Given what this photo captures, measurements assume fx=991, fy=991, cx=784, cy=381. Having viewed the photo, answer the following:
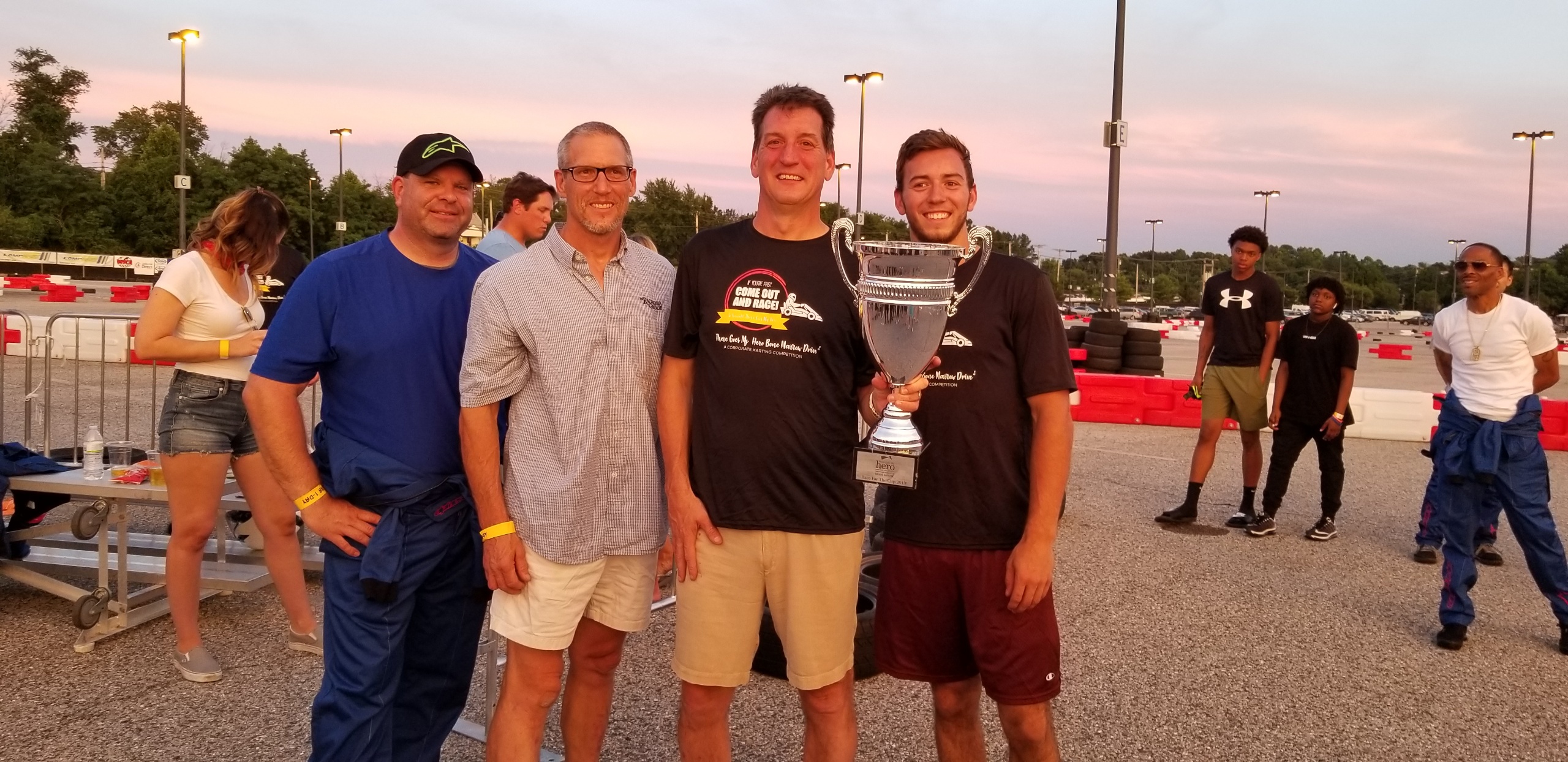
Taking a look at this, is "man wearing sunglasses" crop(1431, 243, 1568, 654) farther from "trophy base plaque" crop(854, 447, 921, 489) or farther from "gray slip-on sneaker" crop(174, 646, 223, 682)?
"gray slip-on sneaker" crop(174, 646, 223, 682)

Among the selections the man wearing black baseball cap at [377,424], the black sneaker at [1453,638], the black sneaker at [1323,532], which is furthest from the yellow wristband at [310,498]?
the black sneaker at [1323,532]

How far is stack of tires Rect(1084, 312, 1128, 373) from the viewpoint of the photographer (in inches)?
599

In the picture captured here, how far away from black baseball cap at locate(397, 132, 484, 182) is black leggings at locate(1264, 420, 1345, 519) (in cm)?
650

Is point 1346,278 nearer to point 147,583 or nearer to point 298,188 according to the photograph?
point 298,188

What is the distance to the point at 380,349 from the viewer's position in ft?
9.12

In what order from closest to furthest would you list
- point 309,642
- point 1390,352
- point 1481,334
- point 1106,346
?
point 309,642, point 1481,334, point 1106,346, point 1390,352

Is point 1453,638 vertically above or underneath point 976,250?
underneath

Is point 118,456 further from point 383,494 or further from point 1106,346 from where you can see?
point 1106,346

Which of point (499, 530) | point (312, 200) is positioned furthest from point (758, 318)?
point (312, 200)

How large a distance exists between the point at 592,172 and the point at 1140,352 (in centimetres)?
1375

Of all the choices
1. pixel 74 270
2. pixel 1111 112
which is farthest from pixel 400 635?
pixel 74 270

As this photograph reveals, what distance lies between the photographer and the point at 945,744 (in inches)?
118

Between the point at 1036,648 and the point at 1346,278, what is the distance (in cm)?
14305

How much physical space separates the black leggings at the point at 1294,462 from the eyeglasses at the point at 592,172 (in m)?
6.25
